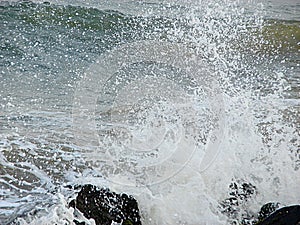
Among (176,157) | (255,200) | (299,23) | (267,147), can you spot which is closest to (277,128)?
(267,147)

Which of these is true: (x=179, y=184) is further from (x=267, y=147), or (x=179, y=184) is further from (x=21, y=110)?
(x=21, y=110)

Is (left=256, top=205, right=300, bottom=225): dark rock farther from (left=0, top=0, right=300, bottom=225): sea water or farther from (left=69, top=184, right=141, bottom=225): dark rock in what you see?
(left=69, top=184, right=141, bottom=225): dark rock

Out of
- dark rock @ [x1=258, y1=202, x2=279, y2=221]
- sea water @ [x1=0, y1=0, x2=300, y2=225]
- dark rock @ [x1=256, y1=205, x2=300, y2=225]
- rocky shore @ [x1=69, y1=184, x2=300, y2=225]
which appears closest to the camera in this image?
dark rock @ [x1=256, y1=205, x2=300, y2=225]

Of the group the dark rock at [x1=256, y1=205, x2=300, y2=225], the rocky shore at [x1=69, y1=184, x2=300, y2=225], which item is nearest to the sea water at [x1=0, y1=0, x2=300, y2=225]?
the rocky shore at [x1=69, y1=184, x2=300, y2=225]

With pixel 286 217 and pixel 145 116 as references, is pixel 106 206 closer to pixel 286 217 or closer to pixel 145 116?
pixel 286 217

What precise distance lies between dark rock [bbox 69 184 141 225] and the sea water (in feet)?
0.35

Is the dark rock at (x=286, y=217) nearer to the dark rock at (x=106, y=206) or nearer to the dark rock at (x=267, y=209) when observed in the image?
the dark rock at (x=267, y=209)

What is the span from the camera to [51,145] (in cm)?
496

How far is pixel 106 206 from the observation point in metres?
3.21

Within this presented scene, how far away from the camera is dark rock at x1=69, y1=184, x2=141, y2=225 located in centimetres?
309

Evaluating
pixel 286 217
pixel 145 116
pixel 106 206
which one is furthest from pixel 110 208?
pixel 145 116

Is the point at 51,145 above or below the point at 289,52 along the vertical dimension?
below

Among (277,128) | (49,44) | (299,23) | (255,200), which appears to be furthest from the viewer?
(299,23)

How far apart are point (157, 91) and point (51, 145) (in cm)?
250
